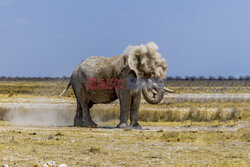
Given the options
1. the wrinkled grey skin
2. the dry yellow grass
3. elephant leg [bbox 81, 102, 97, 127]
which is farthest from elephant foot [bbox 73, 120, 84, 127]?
the dry yellow grass

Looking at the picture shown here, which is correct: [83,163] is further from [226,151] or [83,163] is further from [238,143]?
[238,143]

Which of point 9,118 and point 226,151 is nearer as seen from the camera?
point 226,151

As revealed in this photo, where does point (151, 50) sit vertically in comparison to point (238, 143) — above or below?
above

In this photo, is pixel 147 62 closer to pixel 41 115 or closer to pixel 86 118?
pixel 86 118

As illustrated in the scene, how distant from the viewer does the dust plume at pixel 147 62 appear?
75.6 ft

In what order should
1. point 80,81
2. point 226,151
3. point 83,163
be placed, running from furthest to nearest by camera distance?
1. point 80,81
2. point 226,151
3. point 83,163

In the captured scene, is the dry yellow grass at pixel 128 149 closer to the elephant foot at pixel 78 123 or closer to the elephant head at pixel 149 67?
the elephant head at pixel 149 67

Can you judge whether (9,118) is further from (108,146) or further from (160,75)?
(108,146)

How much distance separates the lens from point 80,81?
25.5 meters

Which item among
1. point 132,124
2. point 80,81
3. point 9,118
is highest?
point 80,81

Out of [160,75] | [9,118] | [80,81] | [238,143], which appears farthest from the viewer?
[9,118]

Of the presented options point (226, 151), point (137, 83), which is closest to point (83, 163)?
point (226, 151)

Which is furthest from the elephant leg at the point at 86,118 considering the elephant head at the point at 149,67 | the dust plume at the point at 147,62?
the dust plume at the point at 147,62

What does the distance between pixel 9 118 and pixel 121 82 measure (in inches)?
485
